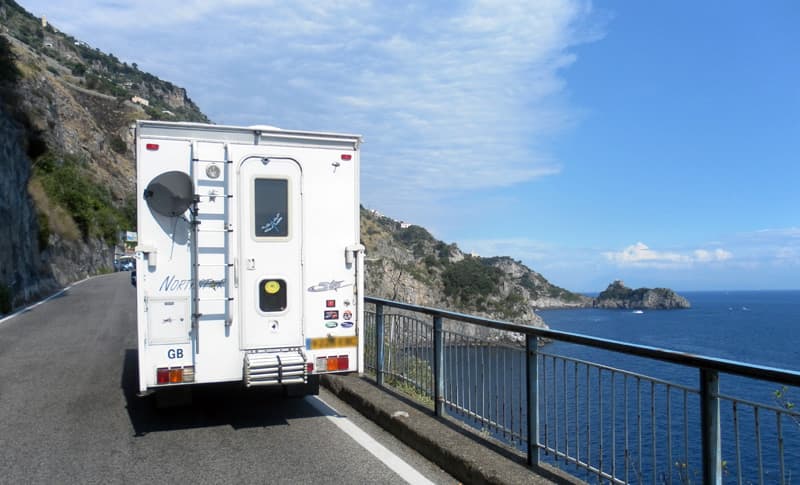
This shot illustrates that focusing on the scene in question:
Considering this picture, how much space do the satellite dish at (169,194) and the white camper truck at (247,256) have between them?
0.03 feet

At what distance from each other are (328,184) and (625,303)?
554 ft

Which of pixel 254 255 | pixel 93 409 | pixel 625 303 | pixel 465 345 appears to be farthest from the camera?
pixel 625 303

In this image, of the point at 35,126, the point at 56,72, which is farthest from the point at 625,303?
the point at 35,126

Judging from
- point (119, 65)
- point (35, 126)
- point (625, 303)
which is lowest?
point (625, 303)

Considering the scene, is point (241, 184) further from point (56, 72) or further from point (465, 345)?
point (56, 72)

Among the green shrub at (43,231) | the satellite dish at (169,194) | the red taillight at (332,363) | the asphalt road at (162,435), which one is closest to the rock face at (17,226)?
the green shrub at (43,231)

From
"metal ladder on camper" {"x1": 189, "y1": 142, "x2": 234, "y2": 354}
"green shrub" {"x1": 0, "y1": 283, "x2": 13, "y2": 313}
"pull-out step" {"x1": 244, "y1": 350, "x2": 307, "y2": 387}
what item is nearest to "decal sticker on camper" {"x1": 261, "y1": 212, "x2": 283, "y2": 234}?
"metal ladder on camper" {"x1": 189, "y1": 142, "x2": 234, "y2": 354}

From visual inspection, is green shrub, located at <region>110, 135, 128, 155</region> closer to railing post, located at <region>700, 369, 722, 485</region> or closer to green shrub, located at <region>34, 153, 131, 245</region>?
green shrub, located at <region>34, 153, 131, 245</region>

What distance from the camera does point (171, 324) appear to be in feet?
21.5

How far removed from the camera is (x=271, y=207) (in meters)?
6.98

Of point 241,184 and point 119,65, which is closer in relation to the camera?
point 241,184

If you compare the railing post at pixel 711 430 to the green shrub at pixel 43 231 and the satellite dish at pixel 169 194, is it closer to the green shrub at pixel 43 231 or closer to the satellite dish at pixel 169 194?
the satellite dish at pixel 169 194

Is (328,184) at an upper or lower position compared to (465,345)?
upper

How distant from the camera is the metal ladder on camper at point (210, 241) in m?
6.62
